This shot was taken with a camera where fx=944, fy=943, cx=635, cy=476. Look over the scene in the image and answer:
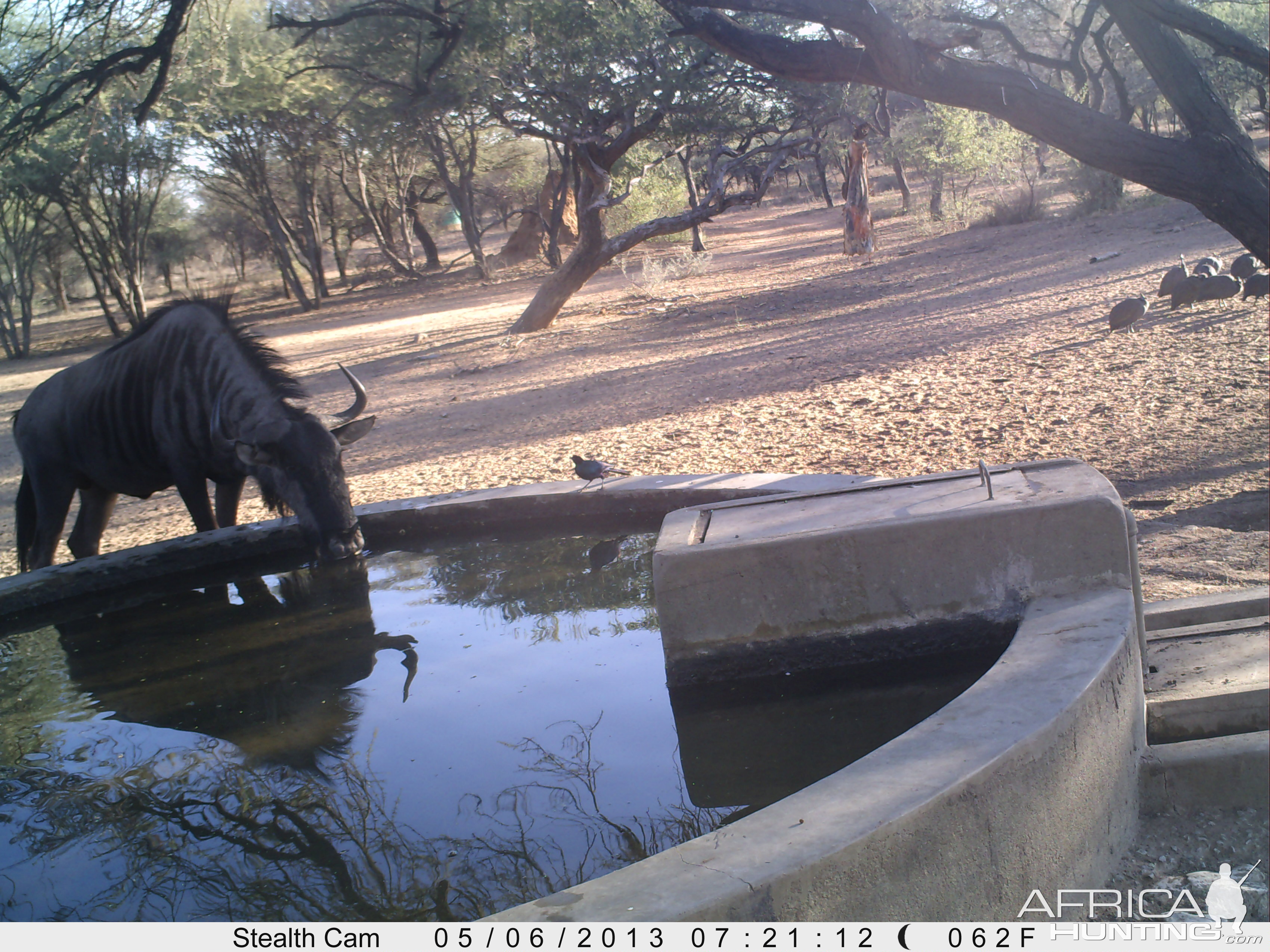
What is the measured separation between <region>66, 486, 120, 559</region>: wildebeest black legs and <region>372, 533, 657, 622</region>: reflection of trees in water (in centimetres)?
260

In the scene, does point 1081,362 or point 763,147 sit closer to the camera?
point 1081,362

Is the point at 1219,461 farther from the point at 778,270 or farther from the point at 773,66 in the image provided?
the point at 778,270

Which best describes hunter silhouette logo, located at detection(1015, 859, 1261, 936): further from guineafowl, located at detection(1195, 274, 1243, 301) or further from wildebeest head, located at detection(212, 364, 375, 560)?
guineafowl, located at detection(1195, 274, 1243, 301)

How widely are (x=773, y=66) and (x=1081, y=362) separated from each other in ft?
13.6

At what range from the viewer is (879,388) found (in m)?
8.25

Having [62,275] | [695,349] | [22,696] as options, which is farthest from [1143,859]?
[62,275]

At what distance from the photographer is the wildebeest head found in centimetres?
482

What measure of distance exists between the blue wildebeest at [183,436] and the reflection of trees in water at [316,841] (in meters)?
A: 1.87

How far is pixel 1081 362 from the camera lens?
8172 millimetres

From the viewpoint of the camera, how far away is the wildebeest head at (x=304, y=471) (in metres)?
4.82

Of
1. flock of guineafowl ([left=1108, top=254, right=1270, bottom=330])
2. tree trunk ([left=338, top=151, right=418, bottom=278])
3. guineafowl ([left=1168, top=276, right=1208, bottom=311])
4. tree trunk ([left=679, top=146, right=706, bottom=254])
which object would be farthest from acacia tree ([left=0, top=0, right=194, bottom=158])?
tree trunk ([left=338, top=151, right=418, bottom=278])

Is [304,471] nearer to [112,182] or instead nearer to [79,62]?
[79,62]

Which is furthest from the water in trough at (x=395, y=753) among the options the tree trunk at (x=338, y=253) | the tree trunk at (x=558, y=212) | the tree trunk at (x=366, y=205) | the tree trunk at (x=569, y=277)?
the tree trunk at (x=338, y=253)

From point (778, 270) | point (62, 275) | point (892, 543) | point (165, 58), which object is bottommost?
point (892, 543)
